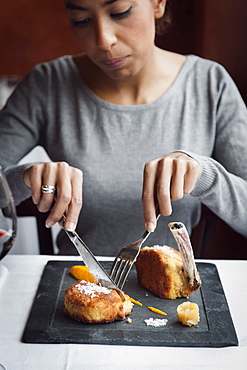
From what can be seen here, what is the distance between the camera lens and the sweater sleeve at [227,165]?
1.35m

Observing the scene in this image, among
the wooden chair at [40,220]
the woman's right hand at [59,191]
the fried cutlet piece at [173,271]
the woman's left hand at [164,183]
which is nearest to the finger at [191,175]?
the woman's left hand at [164,183]

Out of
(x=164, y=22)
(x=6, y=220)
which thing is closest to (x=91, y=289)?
(x=6, y=220)

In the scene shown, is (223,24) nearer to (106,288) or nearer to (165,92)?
(165,92)

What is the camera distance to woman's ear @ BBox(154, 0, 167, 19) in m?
1.54

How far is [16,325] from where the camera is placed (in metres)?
0.99

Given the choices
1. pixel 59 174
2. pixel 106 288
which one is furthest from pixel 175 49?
pixel 106 288

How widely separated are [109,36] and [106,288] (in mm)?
666

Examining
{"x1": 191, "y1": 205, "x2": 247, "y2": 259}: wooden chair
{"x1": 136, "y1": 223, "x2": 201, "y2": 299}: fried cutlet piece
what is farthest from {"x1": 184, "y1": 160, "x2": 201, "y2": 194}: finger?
{"x1": 191, "y1": 205, "x2": 247, "y2": 259}: wooden chair

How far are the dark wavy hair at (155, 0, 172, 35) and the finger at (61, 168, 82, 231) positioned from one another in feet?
2.36

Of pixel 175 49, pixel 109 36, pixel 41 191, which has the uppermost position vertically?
pixel 109 36

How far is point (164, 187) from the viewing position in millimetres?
1126

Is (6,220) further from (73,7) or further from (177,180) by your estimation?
(73,7)

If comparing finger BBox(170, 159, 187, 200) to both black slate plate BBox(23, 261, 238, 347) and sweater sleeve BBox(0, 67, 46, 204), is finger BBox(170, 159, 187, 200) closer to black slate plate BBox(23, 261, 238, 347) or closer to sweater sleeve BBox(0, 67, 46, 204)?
black slate plate BBox(23, 261, 238, 347)

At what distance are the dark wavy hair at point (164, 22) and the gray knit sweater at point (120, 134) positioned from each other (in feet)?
0.42
